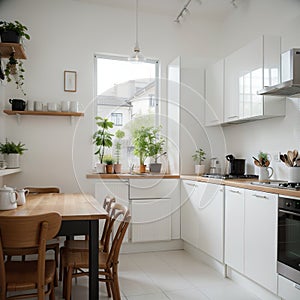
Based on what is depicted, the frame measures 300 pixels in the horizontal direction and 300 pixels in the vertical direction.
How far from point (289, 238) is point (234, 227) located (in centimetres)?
71

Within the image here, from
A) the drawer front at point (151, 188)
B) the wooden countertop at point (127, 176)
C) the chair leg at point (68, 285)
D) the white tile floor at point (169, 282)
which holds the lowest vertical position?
the white tile floor at point (169, 282)

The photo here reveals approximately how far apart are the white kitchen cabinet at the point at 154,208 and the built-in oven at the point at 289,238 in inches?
72.2

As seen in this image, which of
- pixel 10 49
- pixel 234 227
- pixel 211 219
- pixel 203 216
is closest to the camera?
pixel 234 227

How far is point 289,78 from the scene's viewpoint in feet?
9.50

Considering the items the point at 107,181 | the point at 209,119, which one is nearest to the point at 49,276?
the point at 107,181

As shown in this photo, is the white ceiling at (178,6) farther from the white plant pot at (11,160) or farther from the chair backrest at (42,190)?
the chair backrest at (42,190)

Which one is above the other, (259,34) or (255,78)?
(259,34)

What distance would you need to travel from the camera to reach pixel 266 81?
10.5 feet

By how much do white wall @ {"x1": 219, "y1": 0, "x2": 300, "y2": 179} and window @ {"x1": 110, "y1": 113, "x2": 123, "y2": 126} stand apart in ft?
4.50

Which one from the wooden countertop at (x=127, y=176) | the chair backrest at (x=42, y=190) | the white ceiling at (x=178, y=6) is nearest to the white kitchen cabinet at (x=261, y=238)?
the wooden countertop at (x=127, y=176)

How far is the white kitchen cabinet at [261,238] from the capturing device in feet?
8.21

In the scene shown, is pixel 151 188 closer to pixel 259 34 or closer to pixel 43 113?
pixel 43 113

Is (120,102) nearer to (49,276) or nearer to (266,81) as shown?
(266,81)

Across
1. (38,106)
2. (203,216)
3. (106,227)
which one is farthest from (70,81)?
(203,216)
